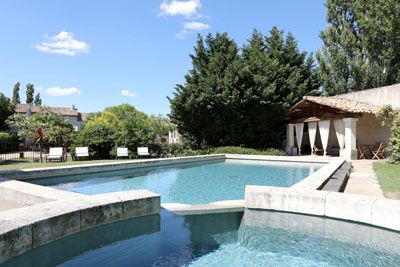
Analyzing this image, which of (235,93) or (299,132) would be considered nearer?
(235,93)

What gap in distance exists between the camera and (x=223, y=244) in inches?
226

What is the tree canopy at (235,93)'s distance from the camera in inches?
944

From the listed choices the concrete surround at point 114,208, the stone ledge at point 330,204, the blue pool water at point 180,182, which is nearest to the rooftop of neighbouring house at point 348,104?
the blue pool water at point 180,182

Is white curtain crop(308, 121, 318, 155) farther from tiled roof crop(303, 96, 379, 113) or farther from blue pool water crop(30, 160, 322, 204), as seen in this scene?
blue pool water crop(30, 160, 322, 204)

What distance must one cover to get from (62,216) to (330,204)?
495 centimetres

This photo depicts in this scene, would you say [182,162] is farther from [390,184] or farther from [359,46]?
[359,46]

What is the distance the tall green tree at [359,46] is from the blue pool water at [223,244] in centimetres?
2539

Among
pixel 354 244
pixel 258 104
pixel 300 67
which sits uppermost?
pixel 300 67

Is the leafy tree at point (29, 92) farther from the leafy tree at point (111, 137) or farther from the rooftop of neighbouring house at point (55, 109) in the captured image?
the leafy tree at point (111, 137)

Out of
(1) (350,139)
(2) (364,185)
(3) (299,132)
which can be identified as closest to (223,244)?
(2) (364,185)

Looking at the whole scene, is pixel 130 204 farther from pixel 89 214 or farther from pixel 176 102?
pixel 176 102

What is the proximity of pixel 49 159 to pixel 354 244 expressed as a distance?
1762 cm

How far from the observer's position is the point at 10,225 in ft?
15.2

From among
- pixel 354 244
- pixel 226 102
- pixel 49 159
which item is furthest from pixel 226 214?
pixel 226 102
